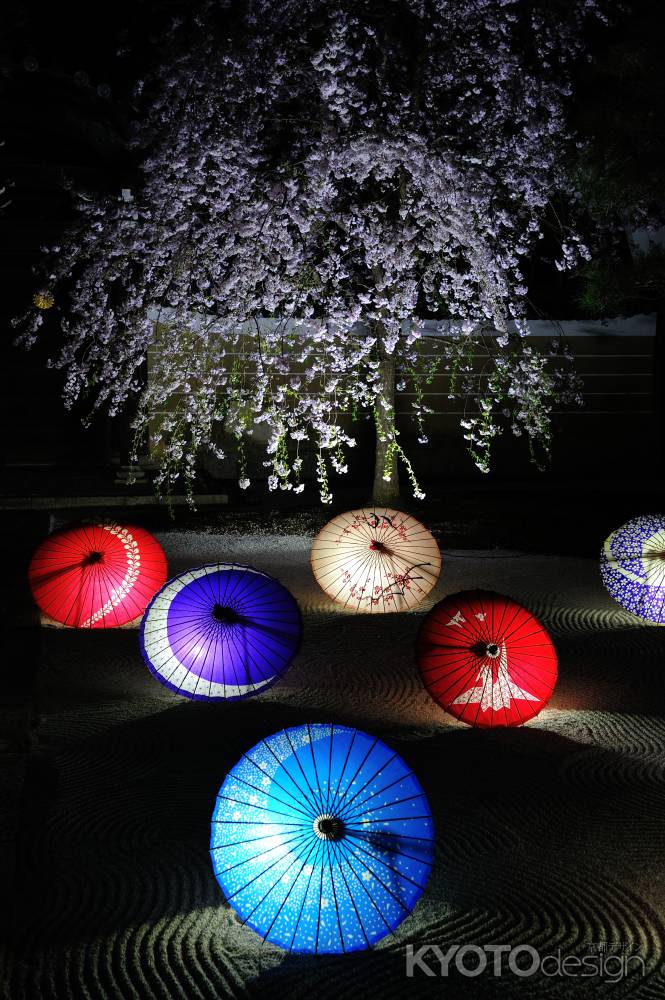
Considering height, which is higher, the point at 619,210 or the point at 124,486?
the point at 619,210

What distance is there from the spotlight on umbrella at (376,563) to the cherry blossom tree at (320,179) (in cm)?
174

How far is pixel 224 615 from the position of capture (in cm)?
562

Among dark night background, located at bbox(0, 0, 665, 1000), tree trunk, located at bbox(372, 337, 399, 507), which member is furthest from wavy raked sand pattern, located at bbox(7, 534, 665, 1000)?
tree trunk, located at bbox(372, 337, 399, 507)

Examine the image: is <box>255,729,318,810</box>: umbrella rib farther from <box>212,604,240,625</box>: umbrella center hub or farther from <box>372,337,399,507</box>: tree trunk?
<box>372,337,399,507</box>: tree trunk

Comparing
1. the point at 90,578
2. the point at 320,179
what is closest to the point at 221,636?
the point at 90,578

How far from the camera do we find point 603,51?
12.6m

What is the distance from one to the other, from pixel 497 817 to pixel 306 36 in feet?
29.0

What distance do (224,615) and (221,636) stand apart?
135 mm

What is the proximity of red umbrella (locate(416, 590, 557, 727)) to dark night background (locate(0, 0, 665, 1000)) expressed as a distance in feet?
0.59

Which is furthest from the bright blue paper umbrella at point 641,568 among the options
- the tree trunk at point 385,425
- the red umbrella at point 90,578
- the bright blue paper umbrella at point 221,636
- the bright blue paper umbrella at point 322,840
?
the bright blue paper umbrella at point 322,840

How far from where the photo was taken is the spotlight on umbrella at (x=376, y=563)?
25.8 ft

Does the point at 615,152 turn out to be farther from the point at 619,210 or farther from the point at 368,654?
the point at 368,654

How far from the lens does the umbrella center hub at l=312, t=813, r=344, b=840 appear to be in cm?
316

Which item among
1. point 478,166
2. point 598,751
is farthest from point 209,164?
point 598,751
